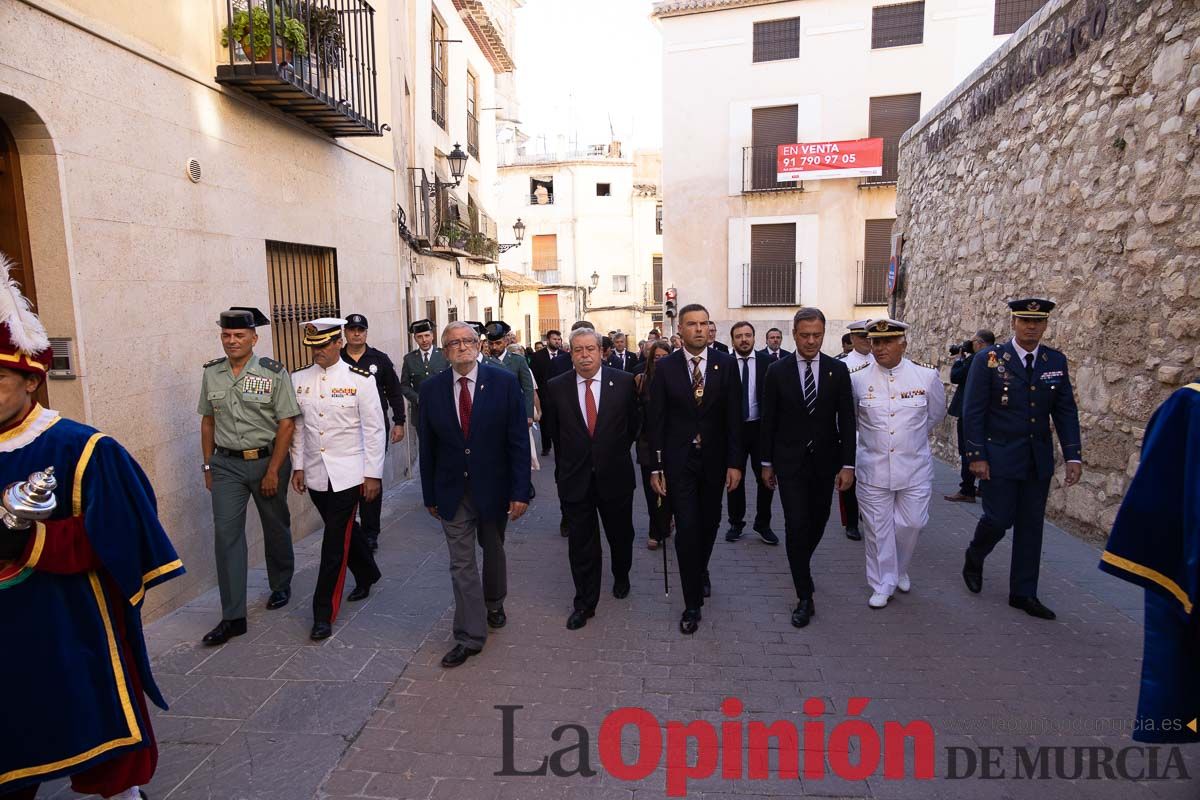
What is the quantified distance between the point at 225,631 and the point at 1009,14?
74.5ft

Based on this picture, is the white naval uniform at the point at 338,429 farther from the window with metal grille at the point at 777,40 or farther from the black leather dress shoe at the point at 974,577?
the window with metal grille at the point at 777,40

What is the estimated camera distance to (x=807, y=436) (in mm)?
4816

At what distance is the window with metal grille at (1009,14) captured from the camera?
1942 cm

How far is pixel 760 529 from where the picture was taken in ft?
22.0

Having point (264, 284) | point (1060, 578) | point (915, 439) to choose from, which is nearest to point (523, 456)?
point (915, 439)

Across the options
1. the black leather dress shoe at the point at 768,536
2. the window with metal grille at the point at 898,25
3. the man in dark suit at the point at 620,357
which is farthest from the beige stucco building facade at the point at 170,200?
the window with metal grille at the point at 898,25

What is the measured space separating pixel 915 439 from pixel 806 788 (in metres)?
2.55

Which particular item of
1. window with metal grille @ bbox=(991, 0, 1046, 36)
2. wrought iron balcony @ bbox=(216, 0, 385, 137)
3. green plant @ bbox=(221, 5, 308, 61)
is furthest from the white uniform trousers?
window with metal grille @ bbox=(991, 0, 1046, 36)

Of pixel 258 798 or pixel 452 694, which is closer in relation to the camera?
pixel 258 798

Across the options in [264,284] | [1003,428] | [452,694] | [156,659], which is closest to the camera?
[452,694]

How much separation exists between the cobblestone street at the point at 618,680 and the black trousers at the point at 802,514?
0.30 m

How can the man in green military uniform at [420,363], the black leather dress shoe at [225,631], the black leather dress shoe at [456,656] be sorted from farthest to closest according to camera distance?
the man in green military uniform at [420,363] → the black leather dress shoe at [225,631] → the black leather dress shoe at [456,656]

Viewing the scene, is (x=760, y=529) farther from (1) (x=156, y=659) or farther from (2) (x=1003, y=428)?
(1) (x=156, y=659)

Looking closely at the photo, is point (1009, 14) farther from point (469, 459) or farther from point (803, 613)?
point (469, 459)
